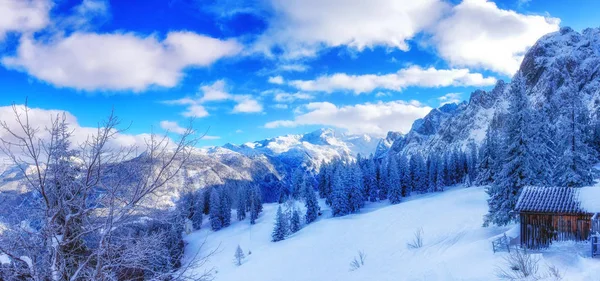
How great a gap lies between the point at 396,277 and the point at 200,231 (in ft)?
232

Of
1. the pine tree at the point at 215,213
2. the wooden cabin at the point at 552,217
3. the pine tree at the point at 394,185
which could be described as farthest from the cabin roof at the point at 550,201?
the pine tree at the point at 215,213

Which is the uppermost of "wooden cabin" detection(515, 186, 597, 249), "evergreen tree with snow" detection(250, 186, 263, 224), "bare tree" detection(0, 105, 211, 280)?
"bare tree" detection(0, 105, 211, 280)

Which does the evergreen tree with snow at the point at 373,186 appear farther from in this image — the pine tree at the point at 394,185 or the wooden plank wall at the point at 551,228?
the wooden plank wall at the point at 551,228

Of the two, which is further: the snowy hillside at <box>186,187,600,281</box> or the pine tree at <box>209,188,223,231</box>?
the pine tree at <box>209,188,223,231</box>

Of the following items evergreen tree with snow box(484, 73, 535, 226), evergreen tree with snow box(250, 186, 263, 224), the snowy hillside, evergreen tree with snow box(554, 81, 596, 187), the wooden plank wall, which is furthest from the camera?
evergreen tree with snow box(250, 186, 263, 224)

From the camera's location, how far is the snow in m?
18.7

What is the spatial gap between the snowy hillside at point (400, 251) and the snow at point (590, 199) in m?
2.32

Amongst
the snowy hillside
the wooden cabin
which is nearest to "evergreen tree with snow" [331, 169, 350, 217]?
the snowy hillside

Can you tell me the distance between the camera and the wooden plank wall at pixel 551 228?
18922mm

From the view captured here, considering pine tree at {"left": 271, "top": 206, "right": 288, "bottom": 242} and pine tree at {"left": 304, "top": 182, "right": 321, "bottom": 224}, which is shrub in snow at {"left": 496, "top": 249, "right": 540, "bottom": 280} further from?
pine tree at {"left": 304, "top": 182, "right": 321, "bottom": 224}

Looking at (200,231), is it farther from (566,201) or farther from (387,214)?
(566,201)

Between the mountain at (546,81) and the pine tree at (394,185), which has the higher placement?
the mountain at (546,81)

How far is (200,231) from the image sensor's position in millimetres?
83812

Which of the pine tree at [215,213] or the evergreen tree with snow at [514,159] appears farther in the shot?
the pine tree at [215,213]
